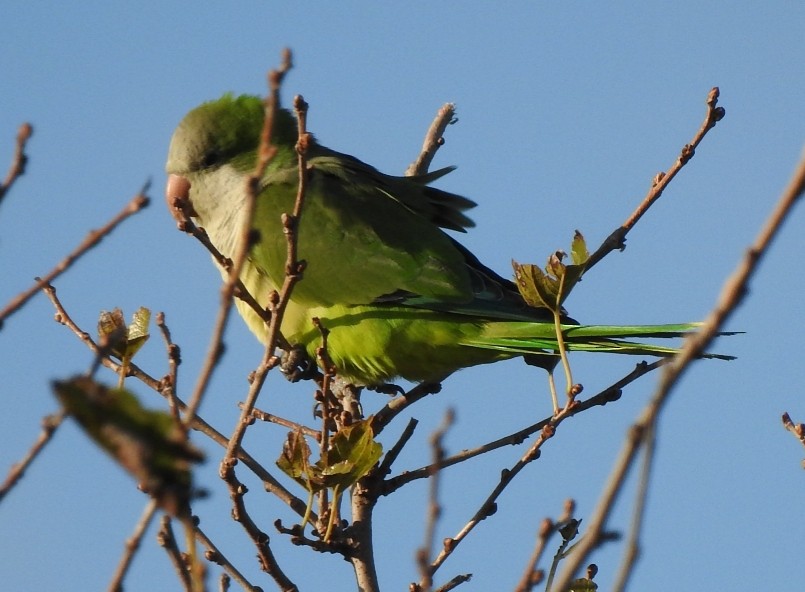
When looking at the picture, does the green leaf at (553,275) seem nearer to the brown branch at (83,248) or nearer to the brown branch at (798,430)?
the brown branch at (798,430)

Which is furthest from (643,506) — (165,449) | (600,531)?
(165,449)

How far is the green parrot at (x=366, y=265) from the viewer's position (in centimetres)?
450

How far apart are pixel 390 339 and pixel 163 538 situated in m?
2.30

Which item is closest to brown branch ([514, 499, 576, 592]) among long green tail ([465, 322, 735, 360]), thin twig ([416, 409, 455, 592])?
thin twig ([416, 409, 455, 592])

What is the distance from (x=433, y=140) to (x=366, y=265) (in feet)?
3.45

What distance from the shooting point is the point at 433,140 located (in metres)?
5.47

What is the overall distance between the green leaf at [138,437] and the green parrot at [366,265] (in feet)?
10.0

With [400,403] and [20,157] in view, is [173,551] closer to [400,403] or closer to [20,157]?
[20,157]

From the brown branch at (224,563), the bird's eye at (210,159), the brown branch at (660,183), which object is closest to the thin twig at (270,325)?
the brown branch at (224,563)

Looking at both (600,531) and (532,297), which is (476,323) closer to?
(532,297)

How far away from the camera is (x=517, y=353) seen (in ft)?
14.3

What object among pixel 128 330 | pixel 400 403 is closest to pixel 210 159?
pixel 400 403

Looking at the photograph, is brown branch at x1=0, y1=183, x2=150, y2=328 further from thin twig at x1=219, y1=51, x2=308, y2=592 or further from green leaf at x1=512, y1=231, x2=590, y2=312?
green leaf at x1=512, y1=231, x2=590, y2=312

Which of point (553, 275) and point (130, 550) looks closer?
point (130, 550)
